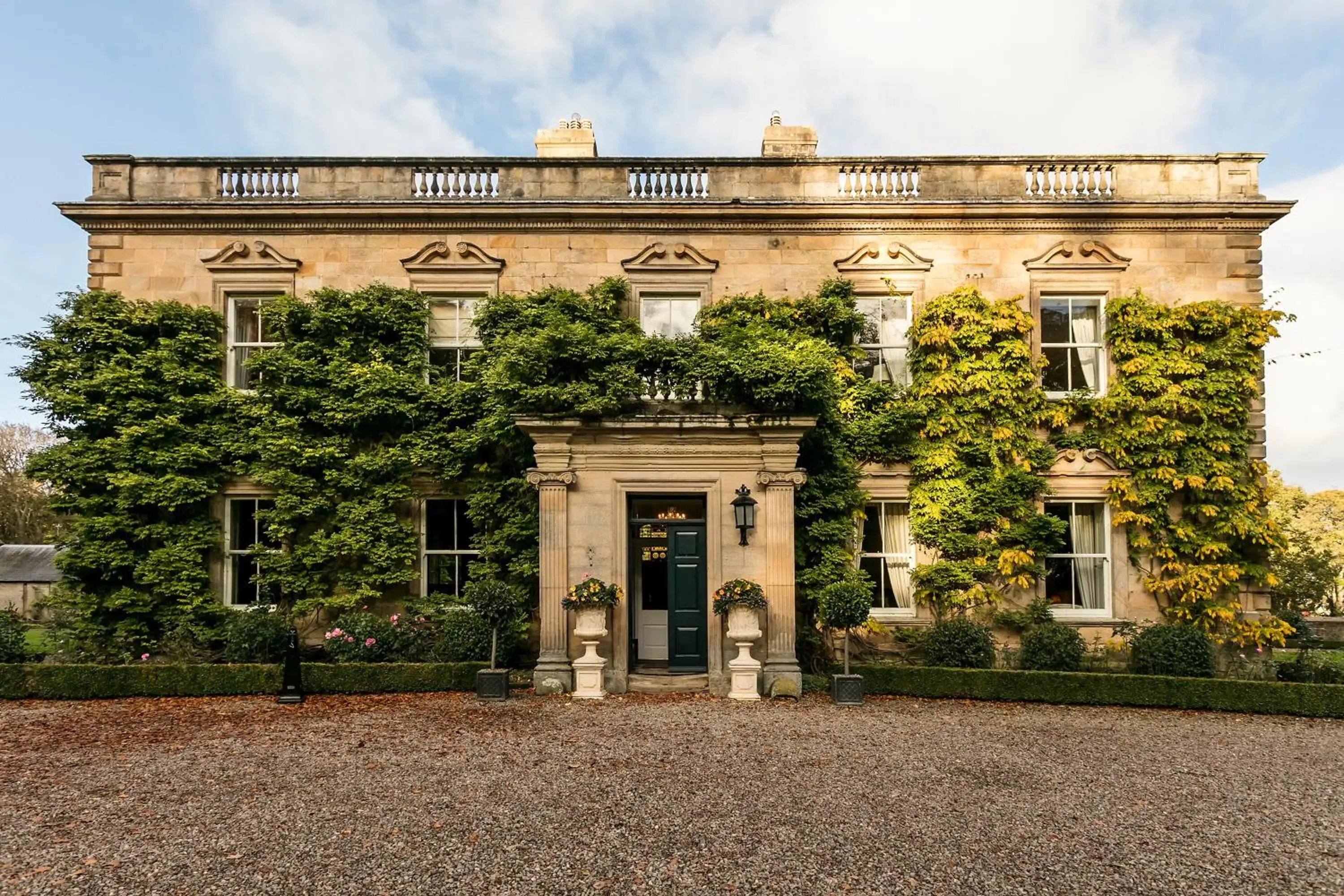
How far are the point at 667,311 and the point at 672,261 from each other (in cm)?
92

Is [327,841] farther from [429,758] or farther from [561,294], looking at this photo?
[561,294]

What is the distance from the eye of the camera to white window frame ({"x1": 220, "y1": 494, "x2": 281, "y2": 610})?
40.7 feet

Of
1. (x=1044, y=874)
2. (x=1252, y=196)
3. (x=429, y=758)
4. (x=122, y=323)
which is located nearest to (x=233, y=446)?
(x=122, y=323)

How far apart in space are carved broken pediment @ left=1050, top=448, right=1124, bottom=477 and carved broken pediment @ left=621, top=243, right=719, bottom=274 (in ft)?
23.0

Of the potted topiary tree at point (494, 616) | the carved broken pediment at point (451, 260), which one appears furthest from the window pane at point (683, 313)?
the potted topiary tree at point (494, 616)

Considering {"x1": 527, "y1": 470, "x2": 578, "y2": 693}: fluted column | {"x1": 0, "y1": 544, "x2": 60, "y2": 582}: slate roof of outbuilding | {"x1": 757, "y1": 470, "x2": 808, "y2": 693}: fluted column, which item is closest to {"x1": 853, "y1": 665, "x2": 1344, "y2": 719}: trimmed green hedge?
{"x1": 757, "y1": 470, "x2": 808, "y2": 693}: fluted column

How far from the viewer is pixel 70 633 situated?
11.7 meters

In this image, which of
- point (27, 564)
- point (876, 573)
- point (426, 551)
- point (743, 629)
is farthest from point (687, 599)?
point (27, 564)

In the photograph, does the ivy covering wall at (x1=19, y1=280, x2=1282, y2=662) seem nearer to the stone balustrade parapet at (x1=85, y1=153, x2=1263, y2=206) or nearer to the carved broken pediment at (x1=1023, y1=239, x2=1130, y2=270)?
the carved broken pediment at (x1=1023, y1=239, x2=1130, y2=270)

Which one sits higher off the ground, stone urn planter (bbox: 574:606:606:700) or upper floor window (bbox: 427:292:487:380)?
upper floor window (bbox: 427:292:487:380)

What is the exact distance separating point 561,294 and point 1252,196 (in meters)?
12.6

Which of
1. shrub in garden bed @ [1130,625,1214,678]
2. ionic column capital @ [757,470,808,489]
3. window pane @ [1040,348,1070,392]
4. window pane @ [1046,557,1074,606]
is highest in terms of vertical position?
window pane @ [1040,348,1070,392]

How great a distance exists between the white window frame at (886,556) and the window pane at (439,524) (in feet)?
23.8

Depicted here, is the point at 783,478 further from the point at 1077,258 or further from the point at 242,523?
the point at 242,523
